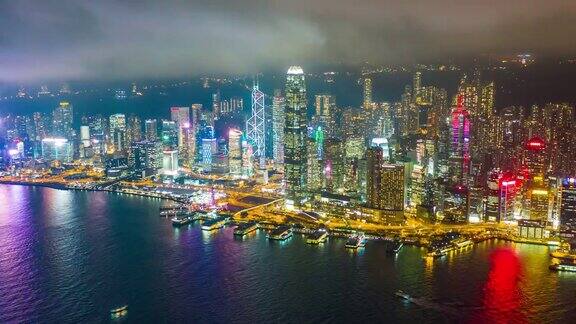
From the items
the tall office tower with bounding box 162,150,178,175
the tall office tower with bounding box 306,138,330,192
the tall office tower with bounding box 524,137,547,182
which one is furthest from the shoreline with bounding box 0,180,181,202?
the tall office tower with bounding box 524,137,547,182

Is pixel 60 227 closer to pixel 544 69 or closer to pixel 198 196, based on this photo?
pixel 198 196

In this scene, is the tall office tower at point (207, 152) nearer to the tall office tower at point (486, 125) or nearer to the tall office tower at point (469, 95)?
the tall office tower at point (486, 125)

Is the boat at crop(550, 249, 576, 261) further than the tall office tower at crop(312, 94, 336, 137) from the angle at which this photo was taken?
No

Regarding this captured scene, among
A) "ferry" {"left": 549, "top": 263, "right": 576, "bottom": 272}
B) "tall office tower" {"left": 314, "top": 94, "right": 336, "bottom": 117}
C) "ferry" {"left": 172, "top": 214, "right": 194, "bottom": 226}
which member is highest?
"tall office tower" {"left": 314, "top": 94, "right": 336, "bottom": 117}

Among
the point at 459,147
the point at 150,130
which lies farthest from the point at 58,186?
the point at 459,147

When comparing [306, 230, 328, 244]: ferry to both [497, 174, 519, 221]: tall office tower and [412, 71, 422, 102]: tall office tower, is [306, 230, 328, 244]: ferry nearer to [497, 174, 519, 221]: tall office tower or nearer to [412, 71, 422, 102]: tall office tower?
[497, 174, 519, 221]: tall office tower

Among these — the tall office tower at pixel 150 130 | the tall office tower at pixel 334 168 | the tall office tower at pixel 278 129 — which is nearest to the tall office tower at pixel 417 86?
the tall office tower at pixel 278 129
